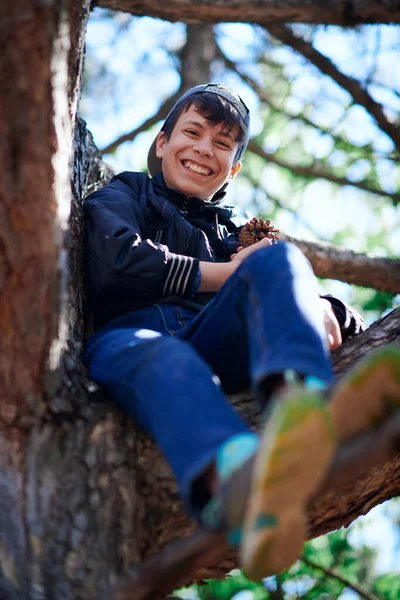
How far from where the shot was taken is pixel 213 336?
1793 millimetres

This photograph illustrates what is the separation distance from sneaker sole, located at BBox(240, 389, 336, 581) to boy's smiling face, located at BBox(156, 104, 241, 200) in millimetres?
1470

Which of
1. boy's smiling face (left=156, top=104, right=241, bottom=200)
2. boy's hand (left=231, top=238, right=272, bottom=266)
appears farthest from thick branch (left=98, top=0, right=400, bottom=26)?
boy's hand (left=231, top=238, right=272, bottom=266)

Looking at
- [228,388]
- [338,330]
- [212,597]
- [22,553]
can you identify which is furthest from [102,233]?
[212,597]

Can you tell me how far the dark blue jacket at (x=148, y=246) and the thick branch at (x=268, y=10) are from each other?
1.31m

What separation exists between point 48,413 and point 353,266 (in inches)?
82.9

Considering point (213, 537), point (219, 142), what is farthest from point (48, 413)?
point (219, 142)

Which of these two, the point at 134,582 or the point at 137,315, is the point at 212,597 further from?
the point at 134,582

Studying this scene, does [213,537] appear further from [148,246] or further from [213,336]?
[148,246]

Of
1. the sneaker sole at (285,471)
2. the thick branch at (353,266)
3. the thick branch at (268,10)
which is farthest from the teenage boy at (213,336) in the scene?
the thick branch at (268,10)

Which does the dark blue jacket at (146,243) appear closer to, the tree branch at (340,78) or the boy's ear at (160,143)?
the boy's ear at (160,143)

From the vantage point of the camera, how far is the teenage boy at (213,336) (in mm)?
1159

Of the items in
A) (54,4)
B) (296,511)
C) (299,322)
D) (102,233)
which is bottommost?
(296,511)

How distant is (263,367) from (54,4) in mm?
780

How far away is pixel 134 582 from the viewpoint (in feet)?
4.05
